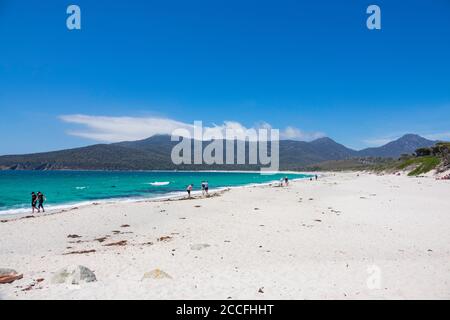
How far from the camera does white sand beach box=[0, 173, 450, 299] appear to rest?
7586 mm

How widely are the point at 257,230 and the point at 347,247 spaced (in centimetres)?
490

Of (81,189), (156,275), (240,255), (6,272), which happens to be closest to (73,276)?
(156,275)

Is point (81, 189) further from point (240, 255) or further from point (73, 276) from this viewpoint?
point (73, 276)

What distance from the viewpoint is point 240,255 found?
1105 centimetres

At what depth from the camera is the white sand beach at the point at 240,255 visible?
7.59 meters

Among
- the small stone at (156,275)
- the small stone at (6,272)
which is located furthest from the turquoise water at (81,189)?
the small stone at (156,275)

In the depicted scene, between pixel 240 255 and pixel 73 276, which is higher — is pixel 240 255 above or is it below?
below

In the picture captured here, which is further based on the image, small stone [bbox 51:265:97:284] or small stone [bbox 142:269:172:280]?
small stone [bbox 142:269:172:280]

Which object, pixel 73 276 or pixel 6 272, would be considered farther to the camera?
pixel 6 272

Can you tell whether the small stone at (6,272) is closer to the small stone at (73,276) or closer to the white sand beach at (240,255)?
the white sand beach at (240,255)

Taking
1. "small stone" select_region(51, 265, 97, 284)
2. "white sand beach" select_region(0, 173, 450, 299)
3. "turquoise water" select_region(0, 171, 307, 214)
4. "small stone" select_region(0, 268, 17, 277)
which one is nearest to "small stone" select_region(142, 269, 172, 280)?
"white sand beach" select_region(0, 173, 450, 299)

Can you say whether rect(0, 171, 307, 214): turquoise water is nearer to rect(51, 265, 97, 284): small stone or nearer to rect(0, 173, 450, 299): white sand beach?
rect(0, 173, 450, 299): white sand beach

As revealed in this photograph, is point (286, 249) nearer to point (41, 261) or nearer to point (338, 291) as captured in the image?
point (338, 291)
